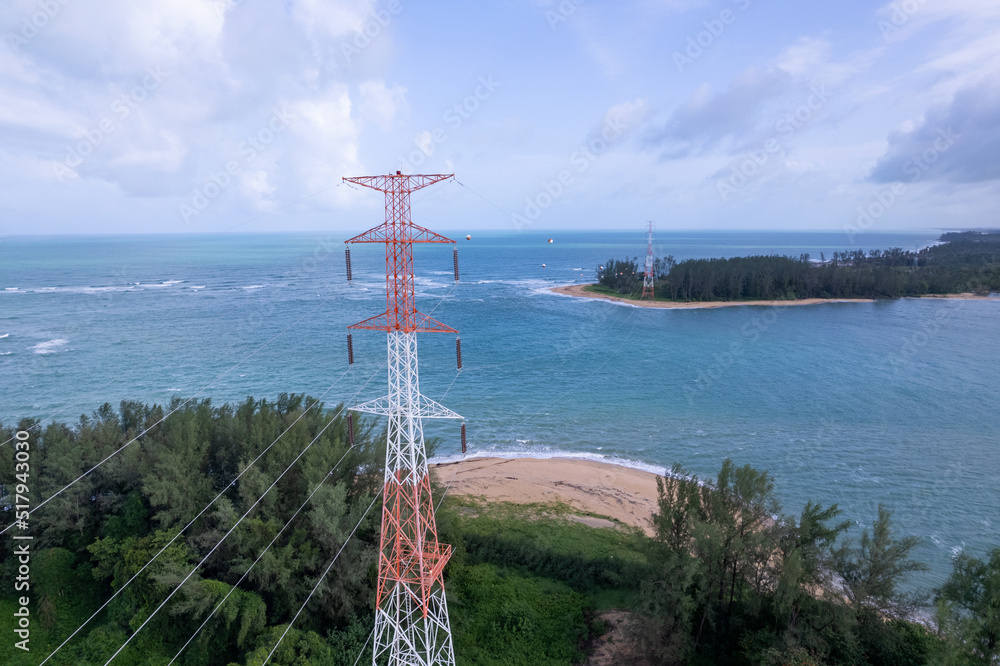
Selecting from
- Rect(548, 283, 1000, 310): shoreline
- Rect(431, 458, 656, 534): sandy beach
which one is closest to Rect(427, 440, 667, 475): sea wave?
Rect(431, 458, 656, 534): sandy beach

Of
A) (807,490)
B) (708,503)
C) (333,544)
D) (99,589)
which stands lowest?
(807,490)

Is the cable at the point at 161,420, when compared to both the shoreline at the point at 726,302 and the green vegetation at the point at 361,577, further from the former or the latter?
the shoreline at the point at 726,302

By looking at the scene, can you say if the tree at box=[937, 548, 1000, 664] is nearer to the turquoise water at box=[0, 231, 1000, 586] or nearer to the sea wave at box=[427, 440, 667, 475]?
the turquoise water at box=[0, 231, 1000, 586]

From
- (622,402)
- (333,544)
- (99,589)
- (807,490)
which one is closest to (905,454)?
(807,490)

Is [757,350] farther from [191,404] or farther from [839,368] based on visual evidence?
[191,404]

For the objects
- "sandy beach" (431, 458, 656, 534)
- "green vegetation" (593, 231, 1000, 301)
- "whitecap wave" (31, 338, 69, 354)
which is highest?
"green vegetation" (593, 231, 1000, 301)
